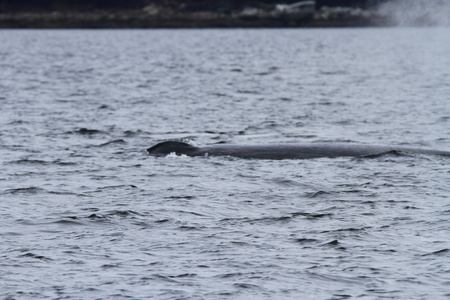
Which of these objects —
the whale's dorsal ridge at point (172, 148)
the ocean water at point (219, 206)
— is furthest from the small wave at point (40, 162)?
the whale's dorsal ridge at point (172, 148)

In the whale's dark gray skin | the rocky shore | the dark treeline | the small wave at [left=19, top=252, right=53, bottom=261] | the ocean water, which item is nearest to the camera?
the ocean water

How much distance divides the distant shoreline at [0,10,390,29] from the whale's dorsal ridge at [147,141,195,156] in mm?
141548

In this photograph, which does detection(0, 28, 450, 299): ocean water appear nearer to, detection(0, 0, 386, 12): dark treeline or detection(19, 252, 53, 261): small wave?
detection(19, 252, 53, 261): small wave

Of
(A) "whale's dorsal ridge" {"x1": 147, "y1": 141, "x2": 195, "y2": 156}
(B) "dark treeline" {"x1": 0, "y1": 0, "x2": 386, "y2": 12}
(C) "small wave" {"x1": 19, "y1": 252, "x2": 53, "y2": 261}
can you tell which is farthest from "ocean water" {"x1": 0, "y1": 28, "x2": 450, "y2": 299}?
(B) "dark treeline" {"x1": 0, "y1": 0, "x2": 386, "y2": 12}

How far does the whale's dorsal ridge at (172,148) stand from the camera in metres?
19.4

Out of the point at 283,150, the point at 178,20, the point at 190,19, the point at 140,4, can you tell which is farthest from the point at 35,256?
the point at 140,4

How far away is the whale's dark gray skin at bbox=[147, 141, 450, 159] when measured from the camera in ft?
61.5

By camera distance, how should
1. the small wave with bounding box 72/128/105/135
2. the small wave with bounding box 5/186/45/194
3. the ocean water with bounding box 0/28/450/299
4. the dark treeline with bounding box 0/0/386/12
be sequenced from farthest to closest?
the dark treeline with bounding box 0/0/386/12 < the small wave with bounding box 72/128/105/135 < the small wave with bounding box 5/186/45/194 < the ocean water with bounding box 0/28/450/299

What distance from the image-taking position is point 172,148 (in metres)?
19.5

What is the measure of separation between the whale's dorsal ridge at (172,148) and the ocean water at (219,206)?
1.37 ft

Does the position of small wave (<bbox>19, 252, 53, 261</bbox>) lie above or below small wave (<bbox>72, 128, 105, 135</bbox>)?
above

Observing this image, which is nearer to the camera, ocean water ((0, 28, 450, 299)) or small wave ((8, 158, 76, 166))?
ocean water ((0, 28, 450, 299))

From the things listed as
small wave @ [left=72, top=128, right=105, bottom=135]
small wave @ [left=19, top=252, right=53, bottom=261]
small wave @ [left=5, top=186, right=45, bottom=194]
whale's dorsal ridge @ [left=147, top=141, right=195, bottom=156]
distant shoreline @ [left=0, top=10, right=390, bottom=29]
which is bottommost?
small wave @ [left=72, top=128, right=105, bottom=135]

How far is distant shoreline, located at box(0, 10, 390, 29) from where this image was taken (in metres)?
158
